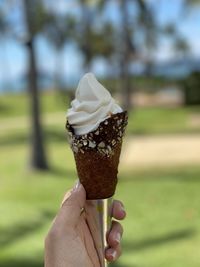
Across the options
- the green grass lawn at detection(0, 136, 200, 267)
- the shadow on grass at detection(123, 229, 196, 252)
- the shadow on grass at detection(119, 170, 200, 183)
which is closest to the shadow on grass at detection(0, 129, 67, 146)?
the green grass lawn at detection(0, 136, 200, 267)

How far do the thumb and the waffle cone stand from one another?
2.3 inches

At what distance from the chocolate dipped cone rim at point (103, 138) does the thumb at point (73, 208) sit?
0.19 meters

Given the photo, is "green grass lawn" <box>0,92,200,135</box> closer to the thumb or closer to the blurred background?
the blurred background

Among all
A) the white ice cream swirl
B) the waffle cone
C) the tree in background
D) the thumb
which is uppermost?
the white ice cream swirl

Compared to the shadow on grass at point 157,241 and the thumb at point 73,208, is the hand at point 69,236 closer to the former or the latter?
the thumb at point 73,208

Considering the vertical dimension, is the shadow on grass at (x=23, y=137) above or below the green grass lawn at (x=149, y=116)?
above

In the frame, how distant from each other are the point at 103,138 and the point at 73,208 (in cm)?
34

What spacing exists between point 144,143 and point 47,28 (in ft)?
148

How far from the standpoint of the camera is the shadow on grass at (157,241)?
7246mm

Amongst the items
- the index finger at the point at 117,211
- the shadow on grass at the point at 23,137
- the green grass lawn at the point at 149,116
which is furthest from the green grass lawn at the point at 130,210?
the green grass lawn at the point at 149,116

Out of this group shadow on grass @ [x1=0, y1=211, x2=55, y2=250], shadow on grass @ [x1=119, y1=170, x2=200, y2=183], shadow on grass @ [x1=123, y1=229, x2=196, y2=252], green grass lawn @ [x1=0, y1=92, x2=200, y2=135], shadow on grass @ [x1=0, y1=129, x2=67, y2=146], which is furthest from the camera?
green grass lawn @ [x1=0, y1=92, x2=200, y2=135]

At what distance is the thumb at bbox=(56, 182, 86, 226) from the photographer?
8.68 ft

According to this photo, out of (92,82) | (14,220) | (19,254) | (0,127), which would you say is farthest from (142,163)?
(0,127)

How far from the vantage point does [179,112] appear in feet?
93.9
